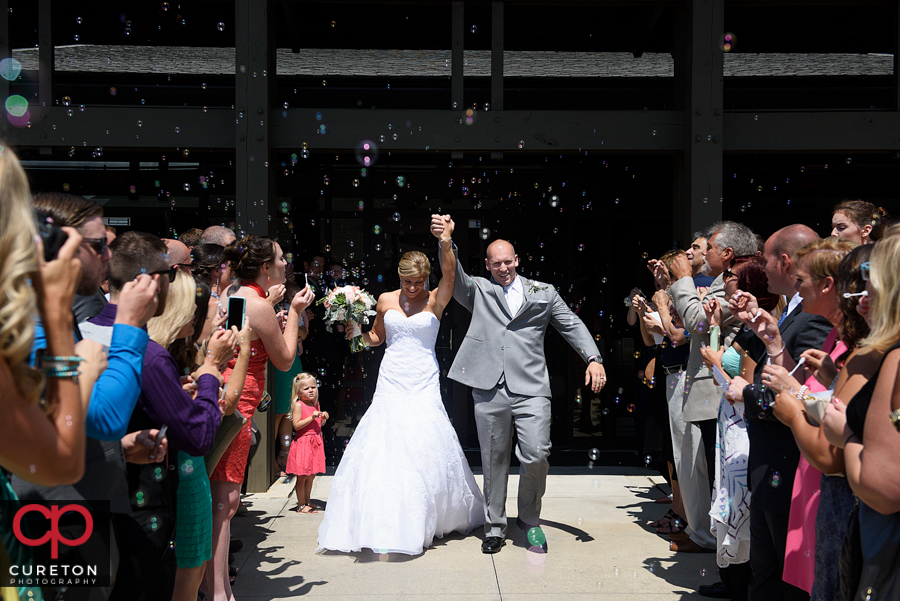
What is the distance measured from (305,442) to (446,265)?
2090mm

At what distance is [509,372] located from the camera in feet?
16.6

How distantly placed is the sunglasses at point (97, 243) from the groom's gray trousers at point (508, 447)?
3.35 metres

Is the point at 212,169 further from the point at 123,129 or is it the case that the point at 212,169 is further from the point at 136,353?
the point at 136,353

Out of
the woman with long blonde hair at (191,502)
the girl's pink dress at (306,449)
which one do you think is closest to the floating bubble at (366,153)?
the girl's pink dress at (306,449)

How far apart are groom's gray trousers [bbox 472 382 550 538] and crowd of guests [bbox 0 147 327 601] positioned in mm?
1792

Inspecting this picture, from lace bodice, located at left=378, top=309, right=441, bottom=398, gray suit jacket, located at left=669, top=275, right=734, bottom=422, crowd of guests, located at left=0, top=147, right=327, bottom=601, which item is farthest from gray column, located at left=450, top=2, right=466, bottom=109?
crowd of guests, located at left=0, top=147, right=327, bottom=601

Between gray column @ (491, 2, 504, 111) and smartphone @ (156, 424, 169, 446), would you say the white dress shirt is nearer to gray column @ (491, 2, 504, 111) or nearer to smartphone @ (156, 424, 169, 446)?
gray column @ (491, 2, 504, 111)

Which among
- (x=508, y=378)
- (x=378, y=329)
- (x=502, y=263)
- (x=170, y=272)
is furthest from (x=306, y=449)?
(x=170, y=272)

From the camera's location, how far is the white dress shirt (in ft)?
17.1

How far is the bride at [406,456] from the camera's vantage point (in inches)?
184

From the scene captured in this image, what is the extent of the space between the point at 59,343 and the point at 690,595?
376cm

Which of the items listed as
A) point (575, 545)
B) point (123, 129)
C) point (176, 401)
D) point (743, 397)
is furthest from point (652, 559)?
point (123, 129)

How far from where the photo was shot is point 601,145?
6.71 meters

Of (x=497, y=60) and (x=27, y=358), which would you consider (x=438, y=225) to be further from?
(x=27, y=358)
